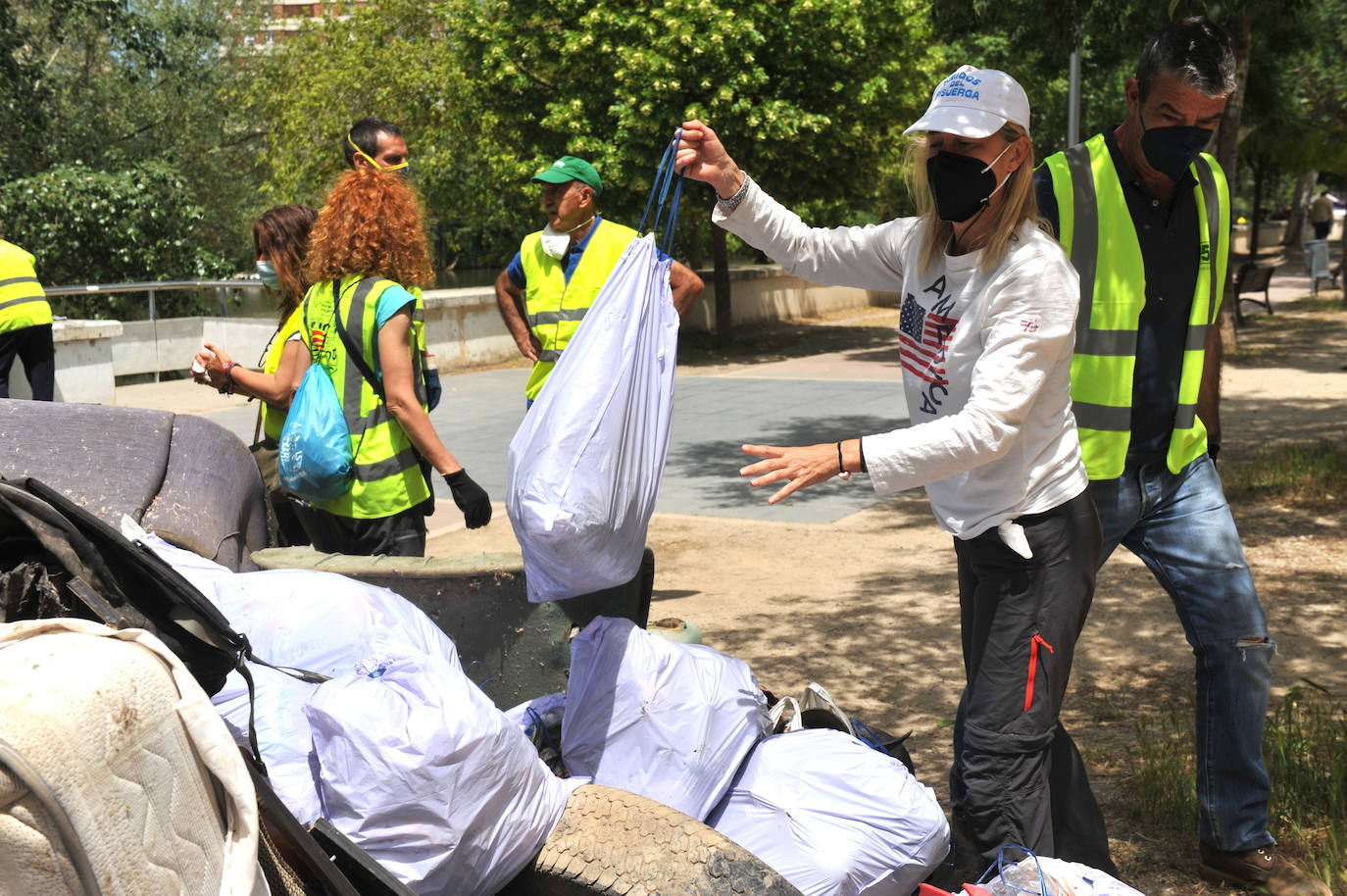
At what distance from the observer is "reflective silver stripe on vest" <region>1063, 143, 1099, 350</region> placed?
302 centimetres

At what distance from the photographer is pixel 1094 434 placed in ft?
9.97

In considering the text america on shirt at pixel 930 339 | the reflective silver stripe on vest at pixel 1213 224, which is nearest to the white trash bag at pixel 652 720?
the text america on shirt at pixel 930 339

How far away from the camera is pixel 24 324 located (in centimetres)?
630

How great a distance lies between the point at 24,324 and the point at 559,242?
2776 millimetres

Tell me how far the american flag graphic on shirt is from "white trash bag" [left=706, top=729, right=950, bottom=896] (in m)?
0.79

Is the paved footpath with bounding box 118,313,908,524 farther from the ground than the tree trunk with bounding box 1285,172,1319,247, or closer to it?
closer to it

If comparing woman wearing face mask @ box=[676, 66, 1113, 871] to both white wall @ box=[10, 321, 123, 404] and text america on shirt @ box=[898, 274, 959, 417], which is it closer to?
text america on shirt @ box=[898, 274, 959, 417]

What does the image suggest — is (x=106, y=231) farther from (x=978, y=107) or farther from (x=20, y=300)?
(x=978, y=107)

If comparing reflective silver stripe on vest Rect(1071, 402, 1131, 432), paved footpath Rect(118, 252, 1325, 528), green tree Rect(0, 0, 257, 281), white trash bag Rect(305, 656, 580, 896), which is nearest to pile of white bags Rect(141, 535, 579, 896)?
white trash bag Rect(305, 656, 580, 896)

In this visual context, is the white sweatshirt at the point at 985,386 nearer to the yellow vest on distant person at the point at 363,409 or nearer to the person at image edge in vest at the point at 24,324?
the yellow vest on distant person at the point at 363,409

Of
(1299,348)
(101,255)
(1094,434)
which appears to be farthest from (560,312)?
(101,255)

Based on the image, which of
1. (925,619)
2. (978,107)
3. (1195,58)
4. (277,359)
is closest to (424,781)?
(978,107)

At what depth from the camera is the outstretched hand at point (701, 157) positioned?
2.96 metres

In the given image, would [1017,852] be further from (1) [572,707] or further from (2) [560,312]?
(2) [560,312]
